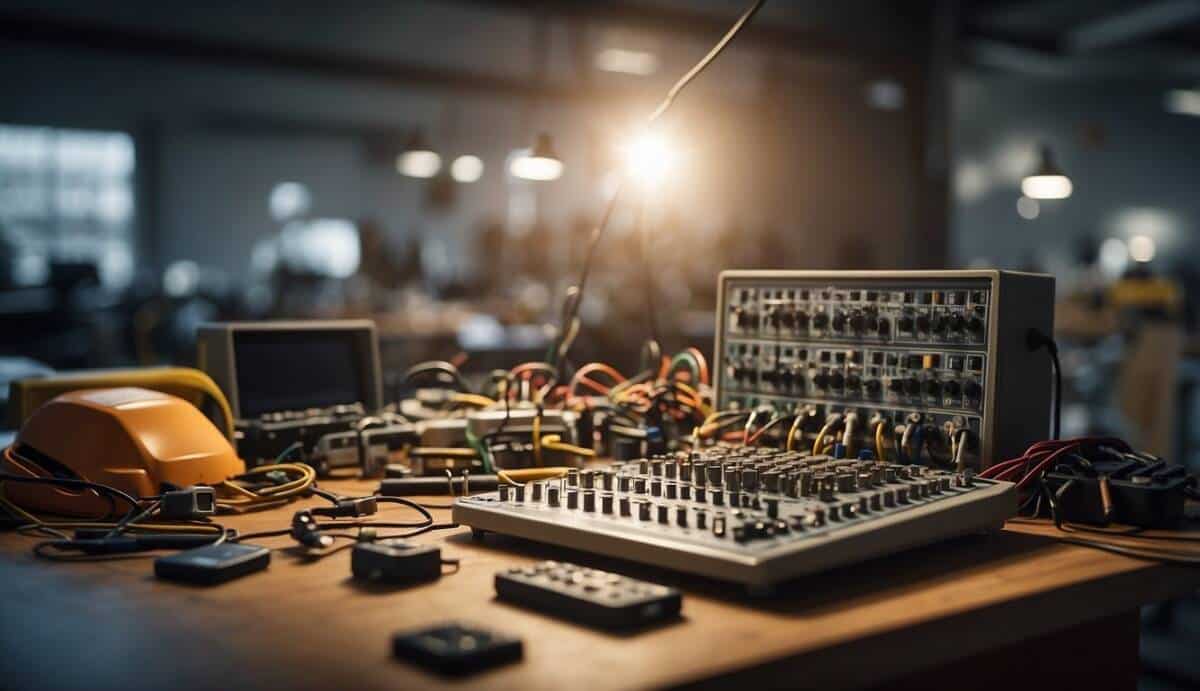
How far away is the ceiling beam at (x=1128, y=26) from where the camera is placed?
9.10m

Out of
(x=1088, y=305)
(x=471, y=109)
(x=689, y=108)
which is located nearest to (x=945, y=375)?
(x=1088, y=305)

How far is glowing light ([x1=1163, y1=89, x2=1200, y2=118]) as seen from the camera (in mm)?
12906

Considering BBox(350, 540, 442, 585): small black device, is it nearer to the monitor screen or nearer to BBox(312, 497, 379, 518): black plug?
BBox(312, 497, 379, 518): black plug

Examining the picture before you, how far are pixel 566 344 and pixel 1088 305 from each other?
17.9ft

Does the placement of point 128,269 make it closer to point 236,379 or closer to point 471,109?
point 471,109

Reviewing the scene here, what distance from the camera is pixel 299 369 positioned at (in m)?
1.83

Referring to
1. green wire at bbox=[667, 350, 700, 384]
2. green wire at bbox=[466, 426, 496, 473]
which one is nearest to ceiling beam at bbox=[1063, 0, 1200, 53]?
green wire at bbox=[667, 350, 700, 384]

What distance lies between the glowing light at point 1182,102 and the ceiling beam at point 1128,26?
3614 millimetres

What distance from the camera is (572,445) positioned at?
5.44ft

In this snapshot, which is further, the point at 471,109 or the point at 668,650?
the point at 471,109

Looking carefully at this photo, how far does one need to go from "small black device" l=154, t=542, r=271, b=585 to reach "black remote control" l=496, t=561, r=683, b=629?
27cm

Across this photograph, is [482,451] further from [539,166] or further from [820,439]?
[539,166]

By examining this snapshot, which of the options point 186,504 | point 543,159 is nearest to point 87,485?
point 186,504

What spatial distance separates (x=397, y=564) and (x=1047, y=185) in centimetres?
231
